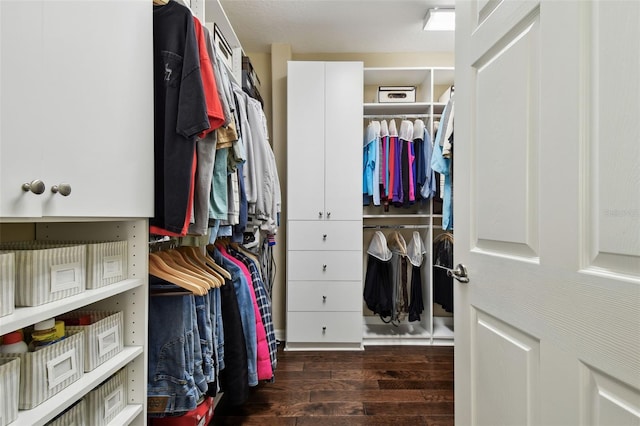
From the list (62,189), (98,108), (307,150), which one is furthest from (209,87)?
(307,150)

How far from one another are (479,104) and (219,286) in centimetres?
121

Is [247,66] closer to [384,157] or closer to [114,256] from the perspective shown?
[384,157]

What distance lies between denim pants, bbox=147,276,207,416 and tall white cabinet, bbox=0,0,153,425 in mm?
93

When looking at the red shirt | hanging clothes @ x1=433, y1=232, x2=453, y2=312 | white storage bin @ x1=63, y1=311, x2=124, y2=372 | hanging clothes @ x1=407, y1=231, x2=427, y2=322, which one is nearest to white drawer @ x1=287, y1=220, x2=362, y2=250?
hanging clothes @ x1=407, y1=231, x2=427, y2=322

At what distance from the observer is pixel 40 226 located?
1.18 meters

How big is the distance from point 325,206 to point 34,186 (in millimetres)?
2222

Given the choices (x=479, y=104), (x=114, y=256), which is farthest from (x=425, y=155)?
(x=114, y=256)

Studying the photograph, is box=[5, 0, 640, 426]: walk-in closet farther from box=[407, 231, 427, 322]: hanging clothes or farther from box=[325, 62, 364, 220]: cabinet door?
box=[325, 62, 364, 220]: cabinet door

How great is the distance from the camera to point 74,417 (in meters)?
0.96

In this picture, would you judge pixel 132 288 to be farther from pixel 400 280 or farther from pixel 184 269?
pixel 400 280

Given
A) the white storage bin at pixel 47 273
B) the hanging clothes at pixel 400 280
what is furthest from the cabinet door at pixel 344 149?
the white storage bin at pixel 47 273

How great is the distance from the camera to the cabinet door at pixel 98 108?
0.79m

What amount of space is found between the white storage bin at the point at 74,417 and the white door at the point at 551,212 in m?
1.13

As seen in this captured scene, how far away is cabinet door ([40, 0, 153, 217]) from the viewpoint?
79cm
